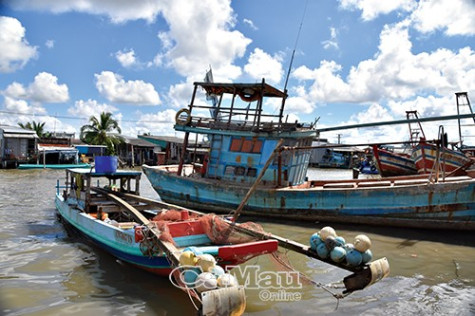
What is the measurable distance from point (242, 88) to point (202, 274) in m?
10.1

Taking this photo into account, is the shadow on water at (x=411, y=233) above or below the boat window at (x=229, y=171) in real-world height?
below

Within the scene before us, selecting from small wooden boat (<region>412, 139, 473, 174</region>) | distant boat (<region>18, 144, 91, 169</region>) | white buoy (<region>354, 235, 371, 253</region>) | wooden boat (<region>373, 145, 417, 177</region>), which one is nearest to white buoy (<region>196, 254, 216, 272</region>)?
white buoy (<region>354, 235, 371, 253</region>)

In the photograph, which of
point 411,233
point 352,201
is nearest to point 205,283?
point 352,201

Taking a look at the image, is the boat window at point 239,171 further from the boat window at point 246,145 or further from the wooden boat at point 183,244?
the wooden boat at point 183,244

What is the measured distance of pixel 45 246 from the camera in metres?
9.14

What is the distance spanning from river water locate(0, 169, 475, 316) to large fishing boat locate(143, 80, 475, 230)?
0.81 metres

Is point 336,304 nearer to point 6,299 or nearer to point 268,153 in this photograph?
point 6,299

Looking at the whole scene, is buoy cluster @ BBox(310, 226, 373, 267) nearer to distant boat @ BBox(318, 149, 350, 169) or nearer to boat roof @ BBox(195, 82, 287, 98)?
boat roof @ BBox(195, 82, 287, 98)

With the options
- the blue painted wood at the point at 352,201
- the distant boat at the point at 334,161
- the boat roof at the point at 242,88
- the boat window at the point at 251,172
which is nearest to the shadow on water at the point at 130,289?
the blue painted wood at the point at 352,201

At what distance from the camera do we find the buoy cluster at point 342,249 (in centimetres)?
527

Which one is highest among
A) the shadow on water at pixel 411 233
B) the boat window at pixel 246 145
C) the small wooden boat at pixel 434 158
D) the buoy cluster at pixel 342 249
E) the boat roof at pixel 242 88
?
the boat roof at pixel 242 88

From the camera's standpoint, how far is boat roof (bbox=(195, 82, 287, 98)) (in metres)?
13.3

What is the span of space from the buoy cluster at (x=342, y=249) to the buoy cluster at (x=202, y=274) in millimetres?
1663

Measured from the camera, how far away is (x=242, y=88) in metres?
13.7
